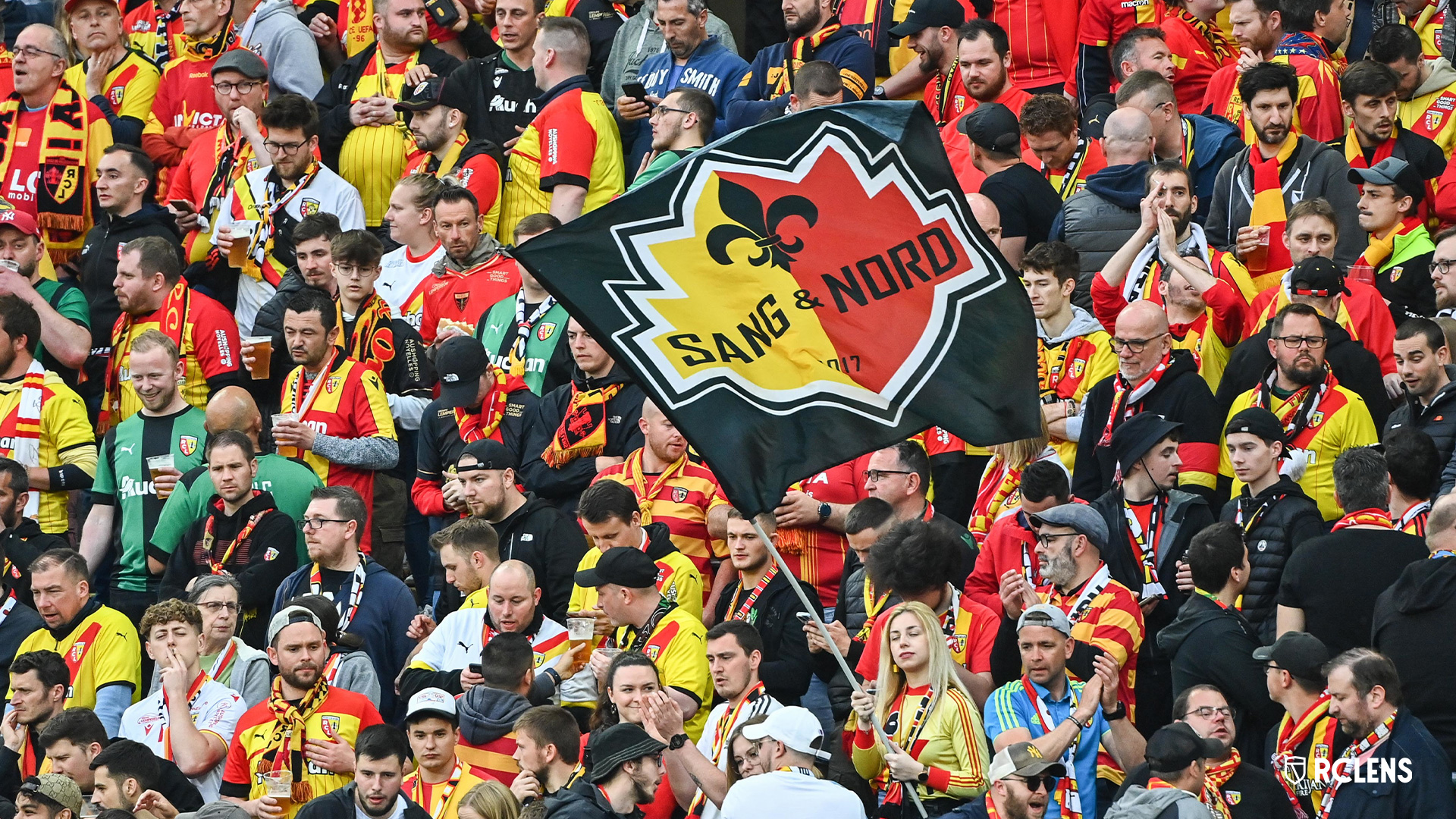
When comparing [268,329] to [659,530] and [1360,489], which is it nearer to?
[659,530]

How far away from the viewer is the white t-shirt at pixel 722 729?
8.41m

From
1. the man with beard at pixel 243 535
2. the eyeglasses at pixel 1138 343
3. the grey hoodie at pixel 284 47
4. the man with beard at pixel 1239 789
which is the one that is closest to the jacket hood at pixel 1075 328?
the eyeglasses at pixel 1138 343

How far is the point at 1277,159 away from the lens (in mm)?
11586

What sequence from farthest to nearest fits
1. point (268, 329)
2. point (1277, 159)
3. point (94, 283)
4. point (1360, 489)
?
point (94, 283)
point (268, 329)
point (1277, 159)
point (1360, 489)

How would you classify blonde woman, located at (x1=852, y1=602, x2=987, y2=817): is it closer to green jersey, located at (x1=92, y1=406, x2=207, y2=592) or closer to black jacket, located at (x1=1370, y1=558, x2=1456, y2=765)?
black jacket, located at (x1=1370, y1=558, x2=1456, y2=765)

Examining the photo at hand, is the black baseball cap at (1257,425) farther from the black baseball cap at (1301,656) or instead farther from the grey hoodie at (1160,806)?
the grey hoodie at (1160,806)

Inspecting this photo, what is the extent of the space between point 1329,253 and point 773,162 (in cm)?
449

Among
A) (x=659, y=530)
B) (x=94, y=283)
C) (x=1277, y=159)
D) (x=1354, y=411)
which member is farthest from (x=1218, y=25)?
(x=94, y=283)

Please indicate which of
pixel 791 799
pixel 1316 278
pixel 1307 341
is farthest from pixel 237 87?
pixel 791 799

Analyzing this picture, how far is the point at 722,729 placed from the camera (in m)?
8.71

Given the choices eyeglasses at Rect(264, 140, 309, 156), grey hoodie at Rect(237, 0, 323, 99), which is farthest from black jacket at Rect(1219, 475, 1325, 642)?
grey hoodie at Rect(237, 0, 323, 99)

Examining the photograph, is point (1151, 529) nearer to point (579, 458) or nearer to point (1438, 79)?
point (579, 458)

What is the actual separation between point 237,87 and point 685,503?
17.5ft

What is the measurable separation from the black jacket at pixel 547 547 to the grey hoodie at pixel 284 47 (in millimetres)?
5543
